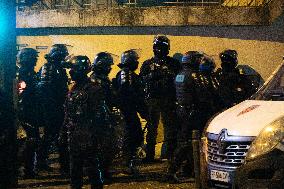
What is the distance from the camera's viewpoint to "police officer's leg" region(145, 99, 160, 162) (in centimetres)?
1038

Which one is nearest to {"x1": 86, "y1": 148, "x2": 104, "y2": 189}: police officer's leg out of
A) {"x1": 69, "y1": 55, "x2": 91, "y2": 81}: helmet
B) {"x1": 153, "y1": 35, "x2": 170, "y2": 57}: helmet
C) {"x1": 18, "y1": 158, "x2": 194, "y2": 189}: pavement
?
{"x1": 69, "y1": 55, "x2": 91, "y2": 81}: helmet

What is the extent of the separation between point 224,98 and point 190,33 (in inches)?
169

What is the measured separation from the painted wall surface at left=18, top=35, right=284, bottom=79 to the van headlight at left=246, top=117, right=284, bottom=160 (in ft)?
23.8

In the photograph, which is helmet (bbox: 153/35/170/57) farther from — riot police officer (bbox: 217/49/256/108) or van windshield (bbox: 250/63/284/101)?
van windshield (bbox: 250/63/284/101)

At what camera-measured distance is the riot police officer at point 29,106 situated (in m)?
9.49

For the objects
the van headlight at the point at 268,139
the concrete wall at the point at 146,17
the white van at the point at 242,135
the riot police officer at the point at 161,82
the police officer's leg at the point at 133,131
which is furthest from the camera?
the concrete wall at the point at 146,17

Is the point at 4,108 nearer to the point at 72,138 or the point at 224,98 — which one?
the point at 72,138

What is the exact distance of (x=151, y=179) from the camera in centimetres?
915

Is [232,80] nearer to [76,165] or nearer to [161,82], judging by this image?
[161,82]

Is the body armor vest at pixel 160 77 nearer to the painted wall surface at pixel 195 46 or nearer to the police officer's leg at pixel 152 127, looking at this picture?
the police officer's leg at pixel 152 127

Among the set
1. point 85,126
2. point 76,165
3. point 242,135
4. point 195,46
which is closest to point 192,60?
point 85,126

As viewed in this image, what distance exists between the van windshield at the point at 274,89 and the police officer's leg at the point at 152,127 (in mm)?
3496

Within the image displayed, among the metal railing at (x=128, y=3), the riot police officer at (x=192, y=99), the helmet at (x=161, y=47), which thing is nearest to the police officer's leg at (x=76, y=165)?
the riot police officer at (x=192, y=99)

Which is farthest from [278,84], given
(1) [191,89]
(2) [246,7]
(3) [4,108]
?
(2) [246,7]
